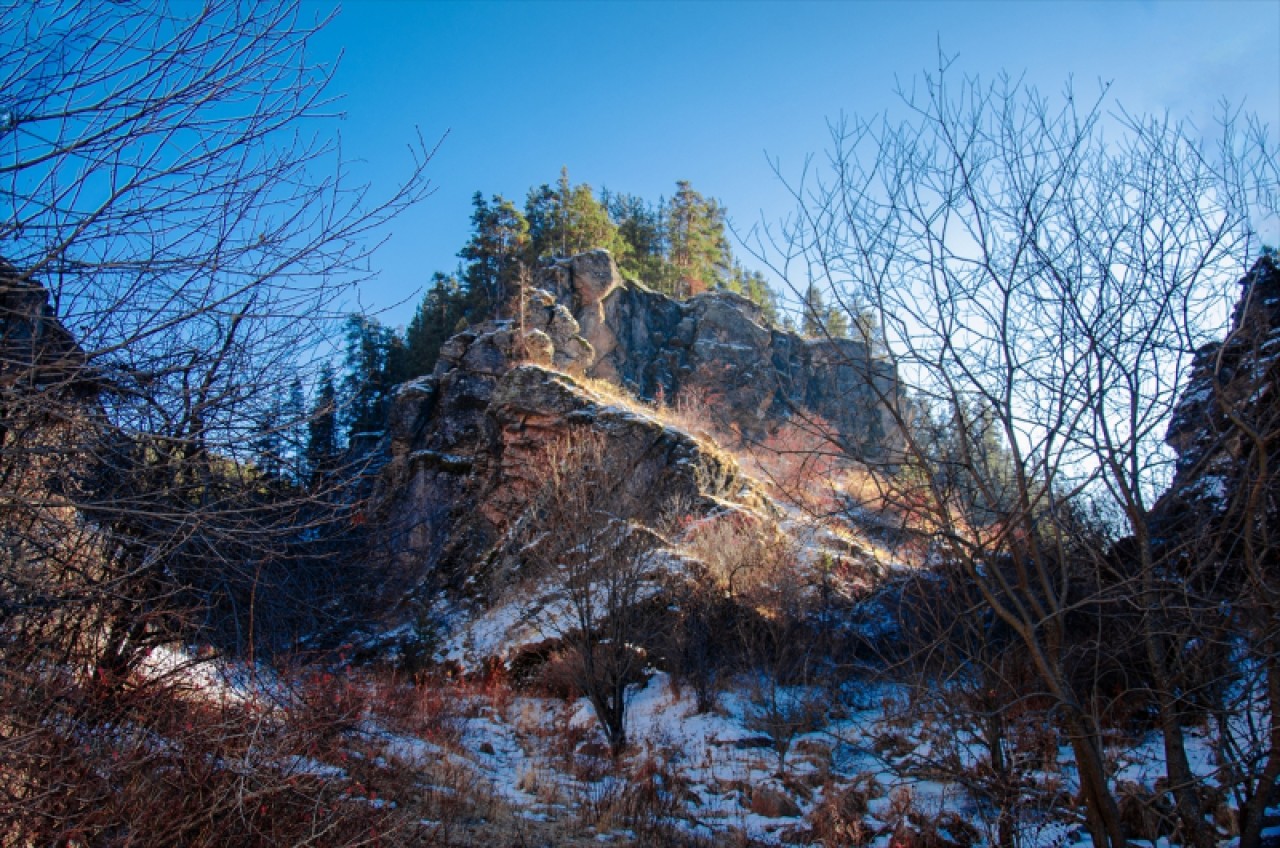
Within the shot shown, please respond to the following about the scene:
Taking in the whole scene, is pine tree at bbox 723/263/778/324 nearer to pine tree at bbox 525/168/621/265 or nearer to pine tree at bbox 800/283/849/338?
pine tree at bbox 525/168/621/265

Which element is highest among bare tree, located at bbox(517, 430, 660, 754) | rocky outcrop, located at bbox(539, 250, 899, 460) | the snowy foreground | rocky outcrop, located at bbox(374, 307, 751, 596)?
rocky outcrop, located at bbox(539, 250, 899, 460)

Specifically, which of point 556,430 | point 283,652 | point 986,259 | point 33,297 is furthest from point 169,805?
point 556,430

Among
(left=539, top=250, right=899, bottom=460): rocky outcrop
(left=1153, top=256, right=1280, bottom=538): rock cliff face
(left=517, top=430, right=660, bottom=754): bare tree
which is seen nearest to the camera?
(left=1153, top=256, right=1280, bottom=538): rock cliff face

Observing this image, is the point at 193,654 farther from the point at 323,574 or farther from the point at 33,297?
the point at 33,297

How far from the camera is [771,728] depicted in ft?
33.2

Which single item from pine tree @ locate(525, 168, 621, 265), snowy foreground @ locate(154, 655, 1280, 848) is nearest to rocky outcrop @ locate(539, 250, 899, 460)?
pine tree @ locate(525, 168, 621, 265)

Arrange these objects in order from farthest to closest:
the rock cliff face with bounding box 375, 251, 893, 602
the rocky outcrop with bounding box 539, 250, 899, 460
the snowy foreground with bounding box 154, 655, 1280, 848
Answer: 1. the rocky outcrop with bounding box 539, 250, 899, 460
2. the rock cliff face with bounding box 375, 251, 893, 602
3. the snowy foreground with bounding box 154, 655, 1280, 848

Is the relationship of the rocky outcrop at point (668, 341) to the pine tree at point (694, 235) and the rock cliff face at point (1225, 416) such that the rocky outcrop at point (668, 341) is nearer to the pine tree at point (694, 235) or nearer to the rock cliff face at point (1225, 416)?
the pine tree at point (694, 235)

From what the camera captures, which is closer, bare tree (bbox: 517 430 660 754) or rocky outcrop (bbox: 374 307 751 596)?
bare tree (bbox: 517 430 660 754)

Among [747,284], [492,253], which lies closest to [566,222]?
[492,253]

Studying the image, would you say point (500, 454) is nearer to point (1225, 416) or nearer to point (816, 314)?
point (816, 314)

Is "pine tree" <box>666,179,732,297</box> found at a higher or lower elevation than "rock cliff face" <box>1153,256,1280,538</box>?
higher

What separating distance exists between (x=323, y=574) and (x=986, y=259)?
5668 millimetres

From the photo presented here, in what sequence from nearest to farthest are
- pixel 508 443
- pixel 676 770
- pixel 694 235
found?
pixel 676 770, pixel 508 443, pixel 694 235
